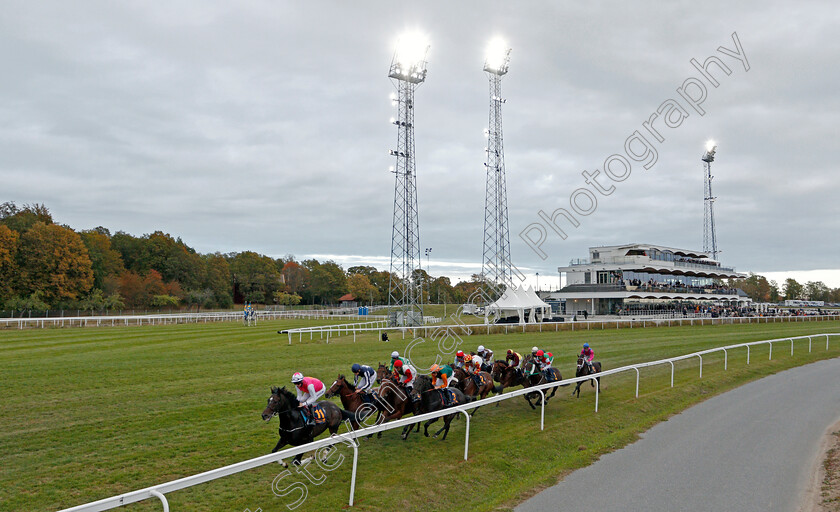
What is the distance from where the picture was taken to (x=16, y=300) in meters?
38.8

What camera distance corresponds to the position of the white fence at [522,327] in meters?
24.2

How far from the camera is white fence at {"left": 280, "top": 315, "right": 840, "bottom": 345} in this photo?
24.2 meters

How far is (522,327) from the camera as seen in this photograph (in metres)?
28.9

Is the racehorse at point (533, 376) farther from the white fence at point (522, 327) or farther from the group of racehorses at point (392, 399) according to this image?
the white fence at point (522, 327)

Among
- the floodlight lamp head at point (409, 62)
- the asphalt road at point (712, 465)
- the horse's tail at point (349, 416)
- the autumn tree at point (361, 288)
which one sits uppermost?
the floodlight lamp head at point (409, 62)

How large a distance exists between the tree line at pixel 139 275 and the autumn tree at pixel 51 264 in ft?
0.22

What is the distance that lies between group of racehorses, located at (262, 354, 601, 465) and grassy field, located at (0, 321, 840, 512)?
1.28 feet

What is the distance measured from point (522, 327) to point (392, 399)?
71.0ft

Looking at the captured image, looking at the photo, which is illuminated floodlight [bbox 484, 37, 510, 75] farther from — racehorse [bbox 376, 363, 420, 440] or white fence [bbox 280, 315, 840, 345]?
racehorse [bbox 376, 363, 420, 440]

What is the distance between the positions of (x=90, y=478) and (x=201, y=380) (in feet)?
21.6

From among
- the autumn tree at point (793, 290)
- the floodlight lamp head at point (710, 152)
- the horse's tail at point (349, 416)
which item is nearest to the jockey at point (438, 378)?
the horse's tail at point (349, 416)

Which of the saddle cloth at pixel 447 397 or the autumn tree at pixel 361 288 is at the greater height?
the autumn tree at pixel 361 288

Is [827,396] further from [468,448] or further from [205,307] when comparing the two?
[205,307]

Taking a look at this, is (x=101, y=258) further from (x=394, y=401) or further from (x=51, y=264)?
(x=394, y=401)
